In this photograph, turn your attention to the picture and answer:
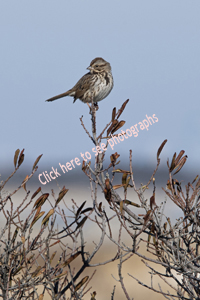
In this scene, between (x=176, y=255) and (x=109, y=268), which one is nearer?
(x=176, y=255)

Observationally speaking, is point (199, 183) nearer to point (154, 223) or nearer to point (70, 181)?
point (154, 223)

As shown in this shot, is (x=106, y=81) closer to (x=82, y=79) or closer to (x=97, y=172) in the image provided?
(x=82, y=79)

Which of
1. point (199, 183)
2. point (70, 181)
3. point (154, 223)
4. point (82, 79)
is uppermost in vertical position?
point (70, 181)

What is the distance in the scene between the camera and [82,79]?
372 inches

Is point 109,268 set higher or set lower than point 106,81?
lower

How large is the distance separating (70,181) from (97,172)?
31074mm

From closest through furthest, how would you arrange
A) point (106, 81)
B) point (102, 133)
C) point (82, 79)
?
1. point (102, 133)
2. point (106, 81)
3. point (82, 79)

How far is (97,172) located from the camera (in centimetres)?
376

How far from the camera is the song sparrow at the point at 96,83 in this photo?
8.37 metres

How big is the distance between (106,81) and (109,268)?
6524 millimetres

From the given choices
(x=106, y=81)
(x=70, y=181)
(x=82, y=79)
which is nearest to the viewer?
(x=106, y=81)

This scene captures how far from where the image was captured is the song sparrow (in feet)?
27.5

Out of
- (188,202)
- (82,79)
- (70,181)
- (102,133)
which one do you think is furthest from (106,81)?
(70,181)

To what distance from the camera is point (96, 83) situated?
28.1 ft
